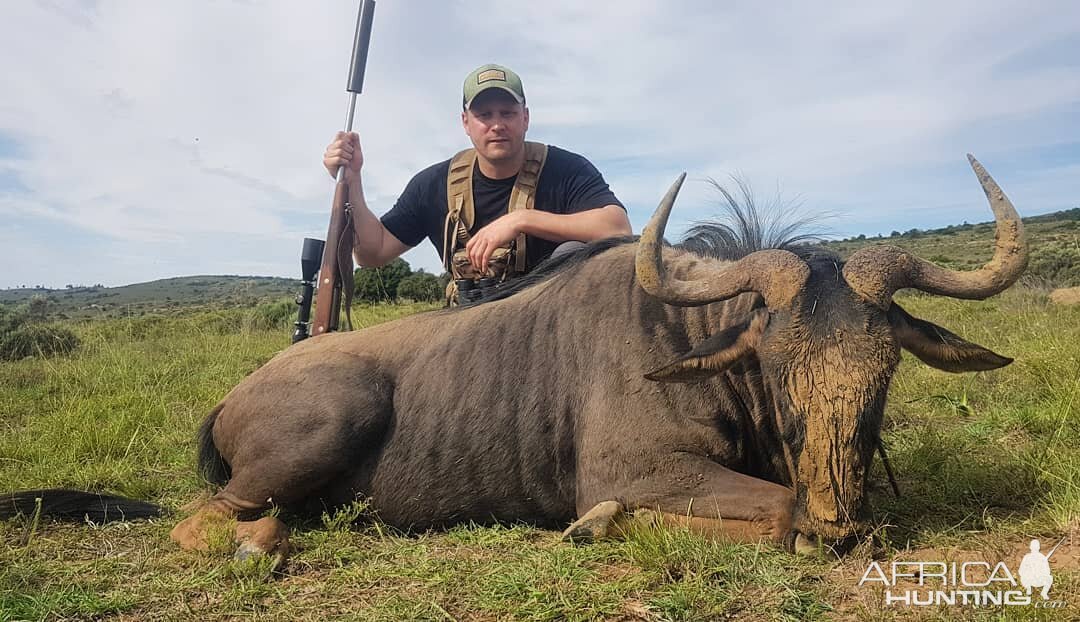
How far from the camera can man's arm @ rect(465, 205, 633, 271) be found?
4727mm

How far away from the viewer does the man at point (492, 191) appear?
5219 millimetres

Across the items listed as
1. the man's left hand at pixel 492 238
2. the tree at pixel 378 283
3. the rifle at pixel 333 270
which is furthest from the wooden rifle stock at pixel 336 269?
the tree at pixel 378 283

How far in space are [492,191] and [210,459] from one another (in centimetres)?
284

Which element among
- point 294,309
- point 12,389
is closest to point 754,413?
point 12,389

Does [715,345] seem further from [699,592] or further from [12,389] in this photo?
[12,389]

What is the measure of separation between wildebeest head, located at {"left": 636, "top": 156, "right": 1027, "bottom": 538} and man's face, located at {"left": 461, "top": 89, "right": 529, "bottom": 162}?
9.24 ft

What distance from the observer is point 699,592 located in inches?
97.3

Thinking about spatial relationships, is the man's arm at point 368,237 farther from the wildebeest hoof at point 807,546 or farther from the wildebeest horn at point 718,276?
the wildebeest hoof at point 807,546

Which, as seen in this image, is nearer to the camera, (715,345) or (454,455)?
(715,345)

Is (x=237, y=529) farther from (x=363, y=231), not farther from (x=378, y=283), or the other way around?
(x=378, y=283)

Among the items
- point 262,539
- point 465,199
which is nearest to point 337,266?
point 465,199

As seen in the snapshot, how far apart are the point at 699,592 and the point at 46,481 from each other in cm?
392

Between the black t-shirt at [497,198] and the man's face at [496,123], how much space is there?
0.29 m

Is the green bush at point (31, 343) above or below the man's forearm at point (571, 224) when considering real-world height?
Answer: below
